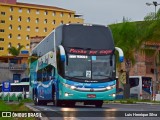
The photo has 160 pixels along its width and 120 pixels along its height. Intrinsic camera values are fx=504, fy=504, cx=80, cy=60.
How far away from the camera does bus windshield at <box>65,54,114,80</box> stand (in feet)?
84.7

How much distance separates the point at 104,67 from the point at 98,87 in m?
1.08

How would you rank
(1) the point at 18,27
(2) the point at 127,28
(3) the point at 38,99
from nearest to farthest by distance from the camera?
(3) the point at 38,99 → (2) the point at 127,28 → (1) the point at 18,27

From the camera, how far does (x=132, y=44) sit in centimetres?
5684

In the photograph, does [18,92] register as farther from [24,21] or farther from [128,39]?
[24,21]

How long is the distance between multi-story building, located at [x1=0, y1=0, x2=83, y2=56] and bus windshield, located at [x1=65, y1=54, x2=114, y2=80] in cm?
10474

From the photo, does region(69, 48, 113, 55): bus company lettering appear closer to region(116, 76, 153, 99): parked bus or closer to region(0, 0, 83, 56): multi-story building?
region(116, 76, 153, 99): parked bus

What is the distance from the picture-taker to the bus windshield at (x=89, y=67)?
25812 mm

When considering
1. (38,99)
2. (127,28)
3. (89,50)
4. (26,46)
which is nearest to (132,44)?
(127,28)

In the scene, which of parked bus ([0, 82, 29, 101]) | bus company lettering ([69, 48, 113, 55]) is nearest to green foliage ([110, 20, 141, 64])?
Result: parked bus ([0, 82, 29, 101])

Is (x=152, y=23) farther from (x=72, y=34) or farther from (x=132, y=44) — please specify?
(x=72, y=34)

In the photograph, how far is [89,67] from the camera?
25844 mm

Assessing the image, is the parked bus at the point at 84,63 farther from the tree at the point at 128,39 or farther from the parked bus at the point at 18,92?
the parked bus at the point at 18,92

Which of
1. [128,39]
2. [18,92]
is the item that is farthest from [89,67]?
[18,92]

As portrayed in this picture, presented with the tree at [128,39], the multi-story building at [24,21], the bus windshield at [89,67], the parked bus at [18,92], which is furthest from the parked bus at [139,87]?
the multi-story building at [24,21]
